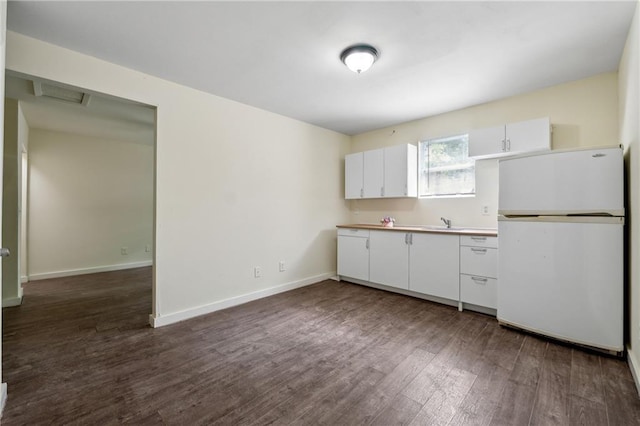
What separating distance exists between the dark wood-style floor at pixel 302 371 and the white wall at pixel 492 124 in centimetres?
138

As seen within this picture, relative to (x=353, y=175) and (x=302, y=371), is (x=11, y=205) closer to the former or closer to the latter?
(x=302, y=371)

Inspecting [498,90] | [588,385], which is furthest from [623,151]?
[588,385]

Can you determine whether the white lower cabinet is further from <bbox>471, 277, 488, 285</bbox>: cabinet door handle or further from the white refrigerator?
the white refrigerator

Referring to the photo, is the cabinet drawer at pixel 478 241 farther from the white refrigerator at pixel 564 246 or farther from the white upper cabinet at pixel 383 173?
the white upper cabinet at pixel 383 173

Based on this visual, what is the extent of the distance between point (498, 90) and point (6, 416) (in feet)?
15.3

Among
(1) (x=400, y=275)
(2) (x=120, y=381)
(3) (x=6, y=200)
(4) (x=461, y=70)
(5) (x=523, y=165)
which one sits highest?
(4) (x=461, y=70)

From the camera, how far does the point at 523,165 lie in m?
2.54

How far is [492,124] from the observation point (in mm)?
3336

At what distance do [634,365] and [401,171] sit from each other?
282 centimetres

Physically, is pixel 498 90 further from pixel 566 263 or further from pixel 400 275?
pixel 400 275

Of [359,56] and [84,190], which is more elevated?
[359,56]

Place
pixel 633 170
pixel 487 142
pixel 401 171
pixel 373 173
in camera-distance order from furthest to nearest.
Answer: pixel 373 173, pixel 401 171, pixel 487 142, pixel 633 170

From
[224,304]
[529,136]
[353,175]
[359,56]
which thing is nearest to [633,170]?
[529,136]

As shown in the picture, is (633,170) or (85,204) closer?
(633,170)
